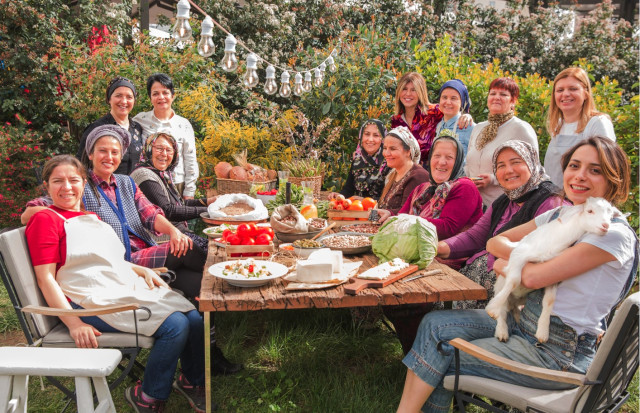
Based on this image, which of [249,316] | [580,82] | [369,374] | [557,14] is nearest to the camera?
[369,374]

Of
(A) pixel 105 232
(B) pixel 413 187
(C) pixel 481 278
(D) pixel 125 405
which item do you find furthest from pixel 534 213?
(D) pixel 125 405

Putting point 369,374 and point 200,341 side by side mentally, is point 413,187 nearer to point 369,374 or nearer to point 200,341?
point 369,374

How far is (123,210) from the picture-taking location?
3.27 metres

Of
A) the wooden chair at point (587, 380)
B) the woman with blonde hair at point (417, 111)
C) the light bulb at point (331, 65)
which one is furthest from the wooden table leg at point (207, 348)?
the light bulb at point (331, 65)

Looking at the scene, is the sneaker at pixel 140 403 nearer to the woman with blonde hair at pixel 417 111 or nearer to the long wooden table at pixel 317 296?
the long wooden table at pixel 317 296

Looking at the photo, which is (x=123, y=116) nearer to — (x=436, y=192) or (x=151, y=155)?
(x=151, y=155)

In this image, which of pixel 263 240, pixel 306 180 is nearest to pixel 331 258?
pixel 263 240

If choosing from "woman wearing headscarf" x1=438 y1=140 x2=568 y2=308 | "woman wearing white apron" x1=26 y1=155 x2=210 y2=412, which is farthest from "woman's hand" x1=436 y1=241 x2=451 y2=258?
"woman wearing white apron" x1=26 y1=155 x2=210 y2=412

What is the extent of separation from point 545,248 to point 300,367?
6.10ft

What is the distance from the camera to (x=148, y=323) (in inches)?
101

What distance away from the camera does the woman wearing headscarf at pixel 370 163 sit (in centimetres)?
484

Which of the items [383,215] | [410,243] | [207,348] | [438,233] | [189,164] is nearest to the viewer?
[207,348]

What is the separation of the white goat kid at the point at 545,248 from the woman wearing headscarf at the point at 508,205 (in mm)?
613

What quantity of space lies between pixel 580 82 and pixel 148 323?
3640 millimetres
